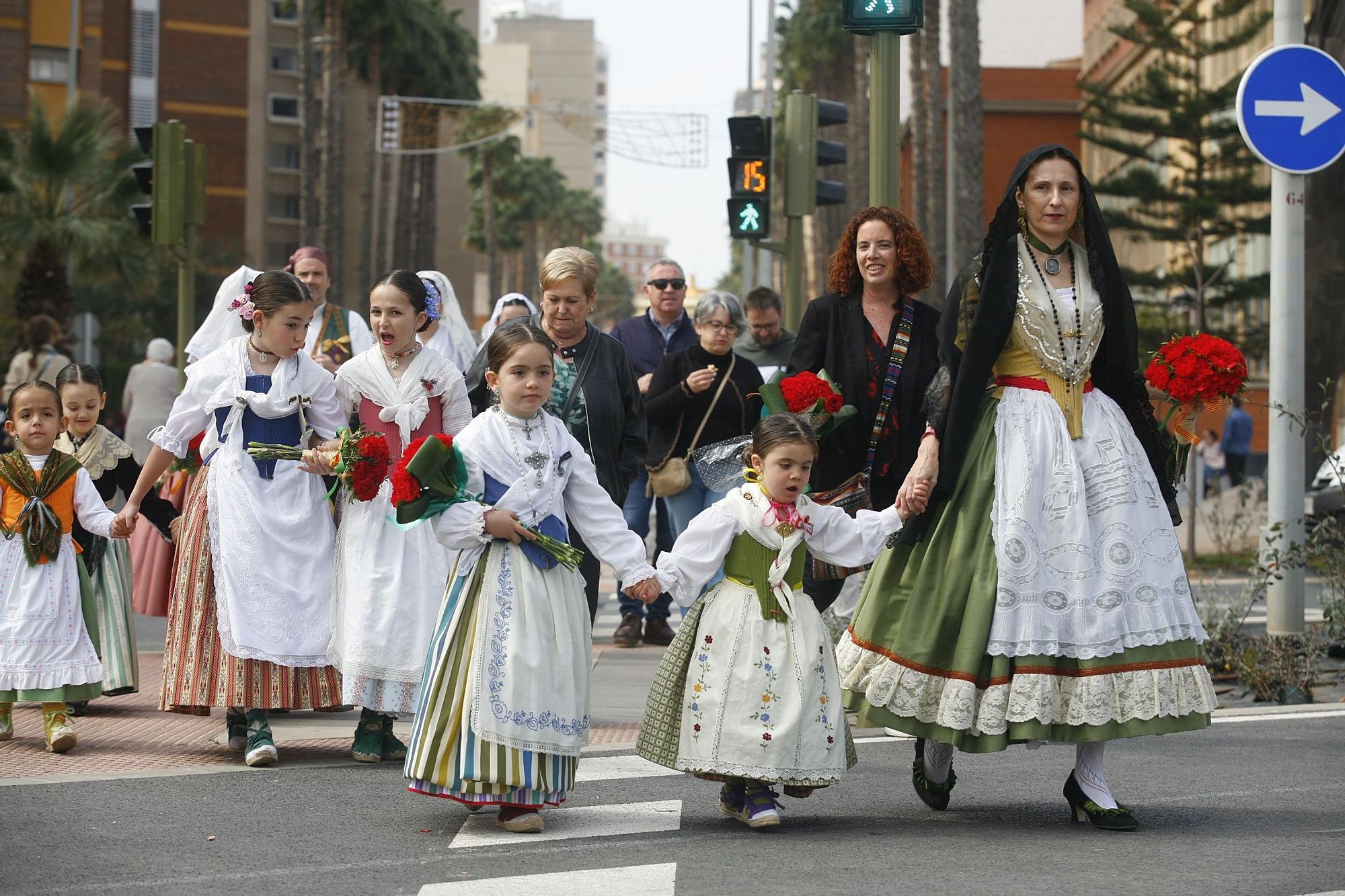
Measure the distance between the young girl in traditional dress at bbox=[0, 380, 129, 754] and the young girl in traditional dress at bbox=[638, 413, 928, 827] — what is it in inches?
118

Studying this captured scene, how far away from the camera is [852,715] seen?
924 cm

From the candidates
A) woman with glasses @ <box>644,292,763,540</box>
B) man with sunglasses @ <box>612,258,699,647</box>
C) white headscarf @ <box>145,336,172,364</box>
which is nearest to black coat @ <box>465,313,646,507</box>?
woman with glasses @ <box>644,292,763,540</box>

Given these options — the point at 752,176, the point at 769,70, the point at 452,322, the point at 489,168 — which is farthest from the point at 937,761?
the point at 489,168

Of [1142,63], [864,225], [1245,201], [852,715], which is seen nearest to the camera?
[864,225]

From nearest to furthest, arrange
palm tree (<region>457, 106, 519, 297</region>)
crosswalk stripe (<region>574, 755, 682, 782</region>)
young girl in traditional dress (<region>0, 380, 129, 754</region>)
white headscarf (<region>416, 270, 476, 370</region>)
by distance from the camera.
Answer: crosswalk stripe (<region>574, 755, 682, 782</region>) → young girl in traditional dress (<region>0, 380, 129, 754</region>) → white headscarf (<region>416, 270, 476, 370</region>) → palm tree (<region>457, 106, 519, 297</region>)

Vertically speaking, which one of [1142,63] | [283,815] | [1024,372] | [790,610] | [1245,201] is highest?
[1142,63]

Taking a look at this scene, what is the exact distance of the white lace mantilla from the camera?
20.1 feet

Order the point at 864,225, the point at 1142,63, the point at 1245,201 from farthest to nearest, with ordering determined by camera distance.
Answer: the point at 1142,63 → the point at 1245,201 → the point at 864,225

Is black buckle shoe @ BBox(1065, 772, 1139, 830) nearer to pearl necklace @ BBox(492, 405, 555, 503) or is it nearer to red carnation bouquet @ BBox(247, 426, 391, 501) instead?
pearl necklace @ BBox(492, 405, 555, 503)

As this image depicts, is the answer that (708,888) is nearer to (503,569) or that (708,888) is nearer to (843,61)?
(503,569)

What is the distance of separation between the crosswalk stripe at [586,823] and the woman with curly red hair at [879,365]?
143 centimetres

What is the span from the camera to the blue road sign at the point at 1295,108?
9977 millimetres

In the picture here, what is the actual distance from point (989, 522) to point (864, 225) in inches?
73.4

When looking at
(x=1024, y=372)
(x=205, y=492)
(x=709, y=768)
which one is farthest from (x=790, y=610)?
(x=205, y=492)
